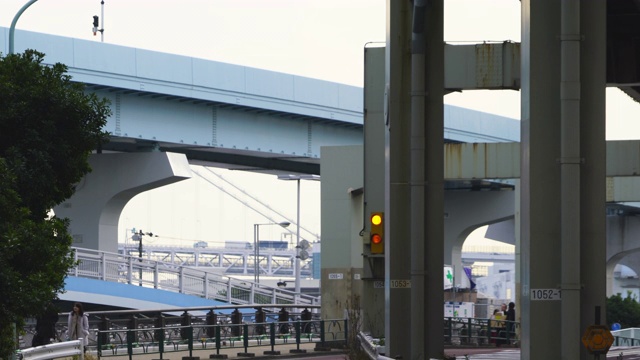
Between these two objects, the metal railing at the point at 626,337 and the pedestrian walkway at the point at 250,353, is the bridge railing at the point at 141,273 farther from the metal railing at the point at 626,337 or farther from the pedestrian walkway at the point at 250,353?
the metal railing at the point at 626,337

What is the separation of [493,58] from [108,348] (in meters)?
12.6

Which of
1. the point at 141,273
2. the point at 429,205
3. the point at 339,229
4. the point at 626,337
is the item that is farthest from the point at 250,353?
the point at 141,273

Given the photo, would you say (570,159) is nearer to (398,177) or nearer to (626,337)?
(398,177)

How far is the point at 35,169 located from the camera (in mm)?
20641

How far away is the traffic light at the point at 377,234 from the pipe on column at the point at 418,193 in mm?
976

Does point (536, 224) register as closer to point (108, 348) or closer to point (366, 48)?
point (366, 48)

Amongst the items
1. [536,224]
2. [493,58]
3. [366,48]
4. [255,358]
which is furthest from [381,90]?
[536,224]

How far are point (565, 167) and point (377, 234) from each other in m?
9.70

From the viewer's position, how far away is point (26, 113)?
20844 mm

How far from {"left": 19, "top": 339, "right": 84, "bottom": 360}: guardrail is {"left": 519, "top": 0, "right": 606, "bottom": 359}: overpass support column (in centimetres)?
966

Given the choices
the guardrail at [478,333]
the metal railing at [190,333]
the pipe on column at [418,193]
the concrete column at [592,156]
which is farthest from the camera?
the guardrail at [478,333]

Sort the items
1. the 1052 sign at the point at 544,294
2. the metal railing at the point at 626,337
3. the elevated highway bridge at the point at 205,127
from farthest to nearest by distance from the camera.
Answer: the metal railing at the point at 626,337 < the elevated highway bridge at the point at 205,127 < the 1052 sign at the point at 544,294

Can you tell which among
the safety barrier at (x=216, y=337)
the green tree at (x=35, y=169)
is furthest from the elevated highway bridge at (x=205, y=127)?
the green tree at (x=35, y=169)

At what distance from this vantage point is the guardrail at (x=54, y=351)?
22.2 m
